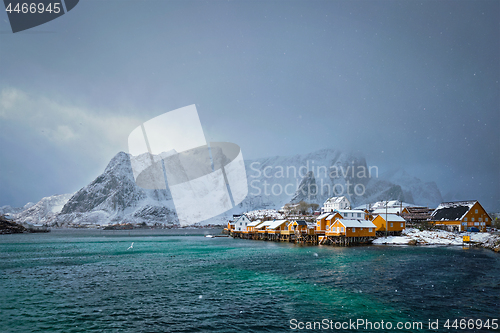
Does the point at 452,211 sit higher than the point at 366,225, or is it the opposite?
the point at 452,211

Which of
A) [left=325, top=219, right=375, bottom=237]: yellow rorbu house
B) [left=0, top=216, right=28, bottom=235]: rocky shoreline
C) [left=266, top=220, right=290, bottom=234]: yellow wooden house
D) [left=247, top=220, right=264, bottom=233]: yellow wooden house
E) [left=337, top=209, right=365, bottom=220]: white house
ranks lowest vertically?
[left=0, top=216, right=28, bottom=235]: rocky shoreline

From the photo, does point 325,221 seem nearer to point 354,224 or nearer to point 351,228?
point 354,224

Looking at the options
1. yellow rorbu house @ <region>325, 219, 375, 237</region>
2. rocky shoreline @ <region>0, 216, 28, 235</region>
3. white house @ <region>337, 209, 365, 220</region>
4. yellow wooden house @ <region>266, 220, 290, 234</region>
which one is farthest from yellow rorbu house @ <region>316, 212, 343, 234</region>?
rocky shoreline @ <region>0, 216, 28, 235</region>

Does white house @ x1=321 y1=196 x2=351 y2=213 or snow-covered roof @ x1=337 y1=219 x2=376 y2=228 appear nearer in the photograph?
snow-covered roof @ x1=337 y1=219 x2=376 y2=228

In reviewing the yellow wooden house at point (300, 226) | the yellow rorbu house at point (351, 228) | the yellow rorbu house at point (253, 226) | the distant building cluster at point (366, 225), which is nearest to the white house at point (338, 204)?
the distant building cluster at point (366, 225)

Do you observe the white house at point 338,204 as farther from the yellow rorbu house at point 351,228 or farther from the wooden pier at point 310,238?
the yellow rorbu house at point 351,228

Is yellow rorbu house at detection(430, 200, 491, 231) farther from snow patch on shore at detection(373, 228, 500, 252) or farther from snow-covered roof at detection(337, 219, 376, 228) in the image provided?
snow-covered roof at detection(337, 219, 376, 228)

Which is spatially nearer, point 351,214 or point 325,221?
point 325,221

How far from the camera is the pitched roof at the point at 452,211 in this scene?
258 ft

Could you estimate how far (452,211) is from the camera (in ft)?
270

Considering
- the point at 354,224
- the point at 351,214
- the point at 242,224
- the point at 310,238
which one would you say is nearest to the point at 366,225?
the point at 354,224

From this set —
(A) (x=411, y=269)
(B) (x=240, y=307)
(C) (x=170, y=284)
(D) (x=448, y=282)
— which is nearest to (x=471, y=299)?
(D) (x=448, y=282)

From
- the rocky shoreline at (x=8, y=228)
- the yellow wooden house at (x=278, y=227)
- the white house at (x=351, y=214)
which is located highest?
the white house at (x=351, y=214)

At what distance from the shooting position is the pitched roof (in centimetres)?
7862
